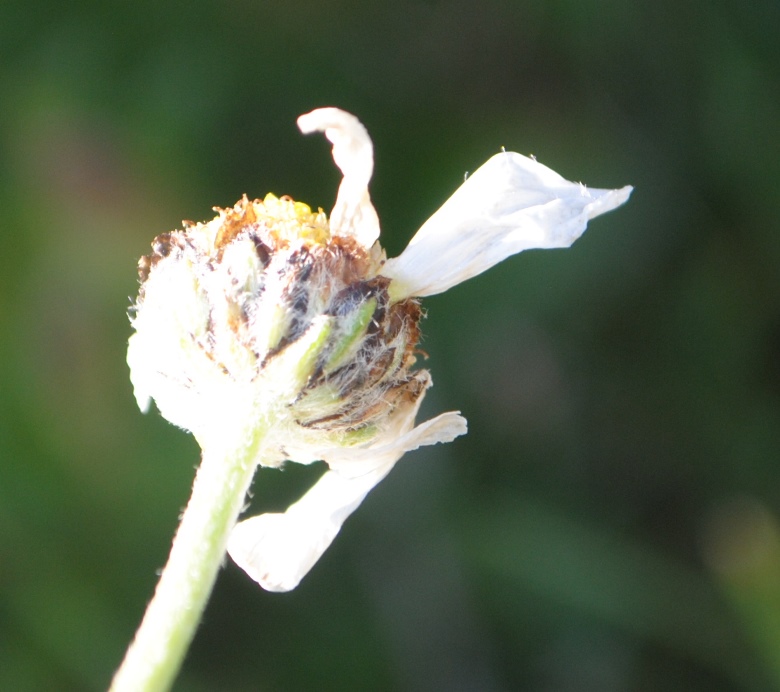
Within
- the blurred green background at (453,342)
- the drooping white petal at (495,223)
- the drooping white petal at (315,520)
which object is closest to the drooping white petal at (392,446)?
the drooping white petal at (315,520)

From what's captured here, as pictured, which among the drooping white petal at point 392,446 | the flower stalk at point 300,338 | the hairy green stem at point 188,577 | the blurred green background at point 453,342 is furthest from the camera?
the blurred green background at point 453,342

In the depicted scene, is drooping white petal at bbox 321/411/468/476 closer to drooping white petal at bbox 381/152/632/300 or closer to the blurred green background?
drooping white petal at bbox 381/152/632/300

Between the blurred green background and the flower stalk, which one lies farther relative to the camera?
the blurred green background

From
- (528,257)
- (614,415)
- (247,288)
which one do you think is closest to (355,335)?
(247,288)

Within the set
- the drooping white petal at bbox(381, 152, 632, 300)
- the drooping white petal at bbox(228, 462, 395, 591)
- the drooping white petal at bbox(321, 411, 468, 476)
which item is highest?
the drooping white petal at bbox(381, 152, 632, 300)

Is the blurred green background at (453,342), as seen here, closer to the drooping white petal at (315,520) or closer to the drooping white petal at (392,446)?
the drooping white petal at (315,520)

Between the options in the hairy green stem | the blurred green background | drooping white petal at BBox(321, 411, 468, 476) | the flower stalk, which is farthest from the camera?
the blurred green background

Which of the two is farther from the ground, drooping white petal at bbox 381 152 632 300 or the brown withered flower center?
drooping white petal at bbox 381 152 632 300

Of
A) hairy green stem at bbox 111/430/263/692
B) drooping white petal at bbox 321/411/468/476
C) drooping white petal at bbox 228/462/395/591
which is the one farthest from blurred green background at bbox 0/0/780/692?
hairy green stem at bbox 111/430/263/692

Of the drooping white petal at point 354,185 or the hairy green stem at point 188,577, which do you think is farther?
the drooping white petal at point 354,185
